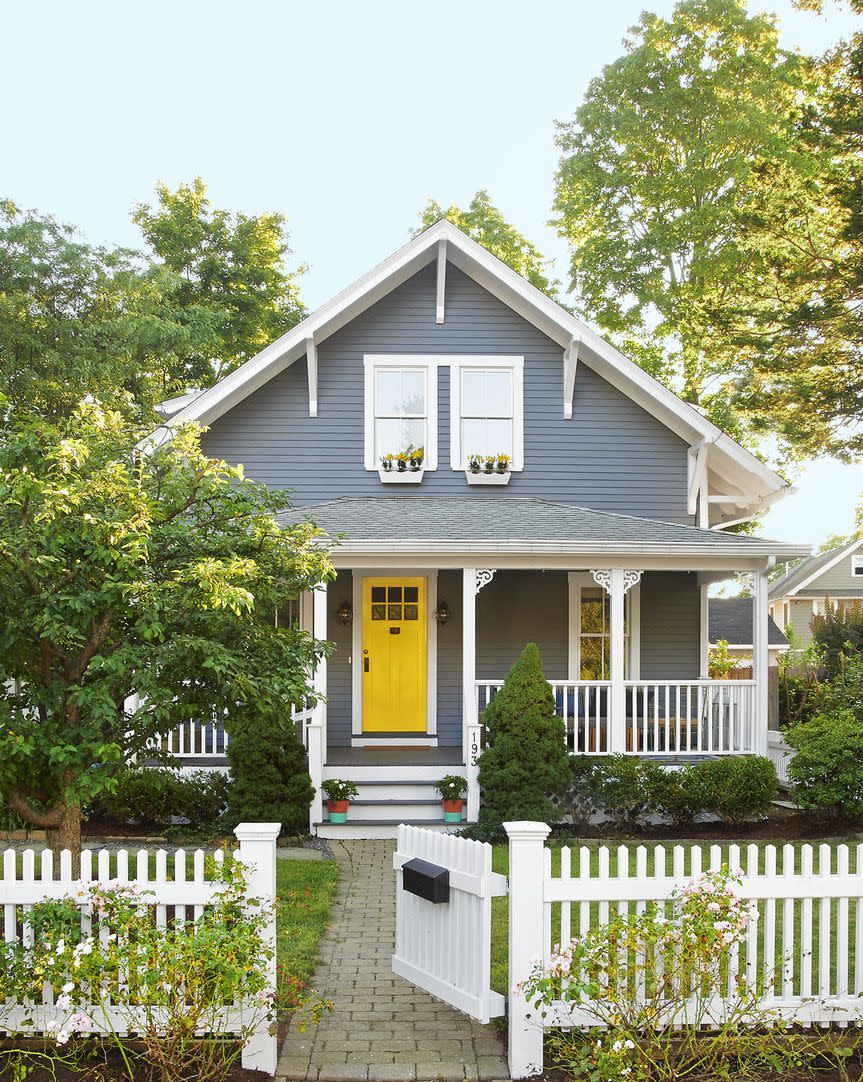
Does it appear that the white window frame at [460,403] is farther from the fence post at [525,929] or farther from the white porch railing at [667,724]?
the fence post at [525,929]

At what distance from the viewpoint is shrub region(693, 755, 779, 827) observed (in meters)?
10.5

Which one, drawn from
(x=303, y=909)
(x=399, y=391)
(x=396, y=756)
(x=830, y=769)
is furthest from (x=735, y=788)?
(x=399, y=391)

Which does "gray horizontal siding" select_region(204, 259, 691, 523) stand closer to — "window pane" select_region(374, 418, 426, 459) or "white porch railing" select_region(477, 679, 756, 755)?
"window pane" select_region(374, 418, 426, 459)

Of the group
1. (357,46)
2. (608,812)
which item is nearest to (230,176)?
(357,46)

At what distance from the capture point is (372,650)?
1332 centimetres

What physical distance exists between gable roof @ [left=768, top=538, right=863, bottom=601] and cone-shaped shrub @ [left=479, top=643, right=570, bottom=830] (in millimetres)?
36607

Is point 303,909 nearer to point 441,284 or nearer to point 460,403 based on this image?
point 460,403

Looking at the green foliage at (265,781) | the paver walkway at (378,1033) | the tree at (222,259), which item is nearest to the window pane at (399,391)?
the green foliage at (265,781)

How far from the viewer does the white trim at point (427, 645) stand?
13234mm

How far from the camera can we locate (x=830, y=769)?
33.5ft

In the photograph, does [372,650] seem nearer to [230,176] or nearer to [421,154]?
[421,154]

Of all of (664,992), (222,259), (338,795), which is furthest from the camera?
(222,259)

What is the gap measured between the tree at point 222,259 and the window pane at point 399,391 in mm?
16767

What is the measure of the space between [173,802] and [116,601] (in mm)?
5839
